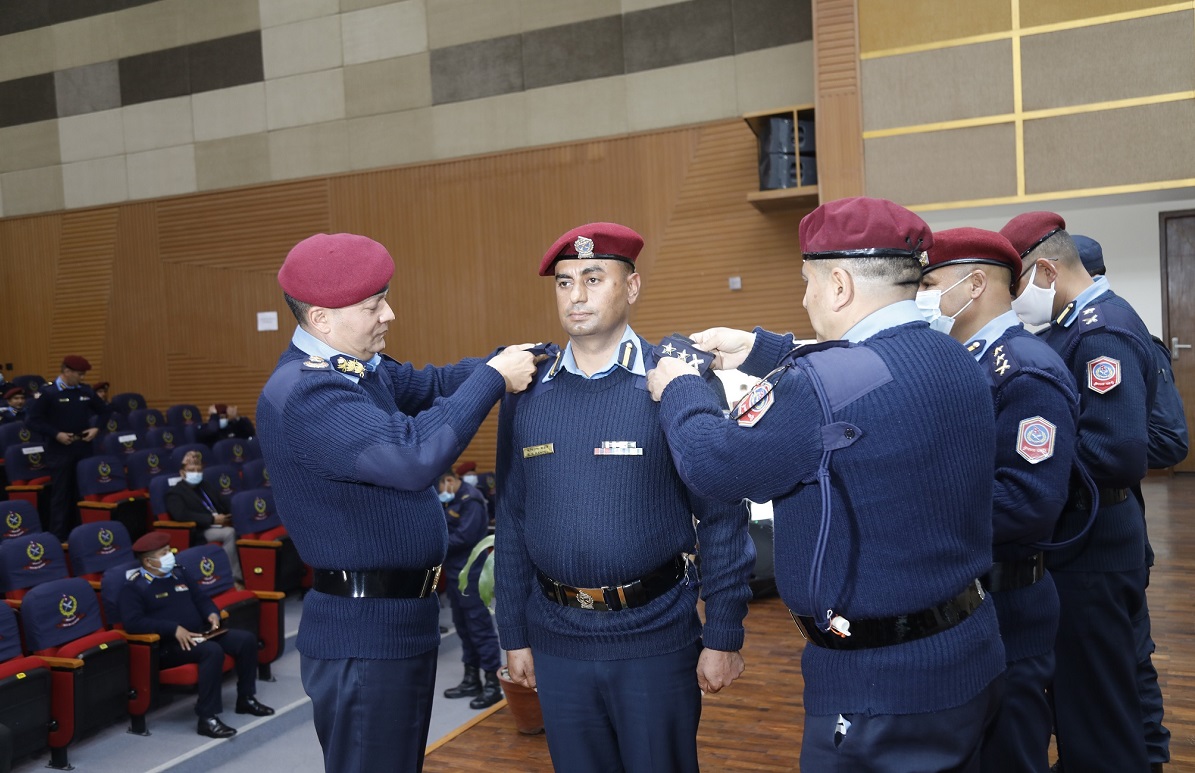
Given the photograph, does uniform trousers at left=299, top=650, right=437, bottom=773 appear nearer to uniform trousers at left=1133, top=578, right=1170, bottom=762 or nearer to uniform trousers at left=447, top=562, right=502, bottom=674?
uniform trousers at left=1133, top=578, right=1170, bottom=762

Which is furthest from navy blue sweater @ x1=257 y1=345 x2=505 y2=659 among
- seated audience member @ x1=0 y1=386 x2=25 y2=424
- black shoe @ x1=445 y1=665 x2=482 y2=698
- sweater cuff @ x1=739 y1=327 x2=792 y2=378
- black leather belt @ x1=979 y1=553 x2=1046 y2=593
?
seated audience member @ x1=0 y1=386 x2=25 y2=424

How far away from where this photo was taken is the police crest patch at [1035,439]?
1.88 m

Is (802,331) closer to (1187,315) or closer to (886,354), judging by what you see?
(1187,315)

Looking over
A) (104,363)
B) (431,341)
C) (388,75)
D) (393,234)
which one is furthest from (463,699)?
(104,363)

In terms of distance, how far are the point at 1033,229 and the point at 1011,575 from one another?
40.8 inches

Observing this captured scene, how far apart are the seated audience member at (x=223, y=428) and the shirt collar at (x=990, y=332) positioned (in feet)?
28.9

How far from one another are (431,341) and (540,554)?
28.2ft

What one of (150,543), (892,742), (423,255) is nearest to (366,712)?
(892,742)

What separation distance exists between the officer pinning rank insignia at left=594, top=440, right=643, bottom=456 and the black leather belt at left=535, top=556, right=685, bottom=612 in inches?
10.0

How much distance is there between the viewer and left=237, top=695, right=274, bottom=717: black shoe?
5.07 metres

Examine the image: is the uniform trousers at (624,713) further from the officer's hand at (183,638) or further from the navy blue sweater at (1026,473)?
the officer's hand at (183,638)

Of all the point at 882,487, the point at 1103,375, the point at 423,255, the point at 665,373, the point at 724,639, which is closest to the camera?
the point at 882,487

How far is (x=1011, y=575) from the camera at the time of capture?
6.55 ft

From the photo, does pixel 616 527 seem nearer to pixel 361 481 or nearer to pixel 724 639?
pixel 724 639
